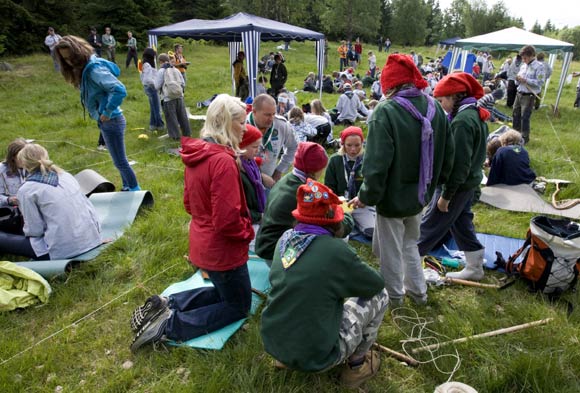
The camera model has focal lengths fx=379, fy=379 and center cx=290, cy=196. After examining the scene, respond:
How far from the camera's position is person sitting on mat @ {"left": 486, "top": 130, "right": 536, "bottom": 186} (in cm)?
591

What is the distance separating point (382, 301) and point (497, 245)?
2.62 m

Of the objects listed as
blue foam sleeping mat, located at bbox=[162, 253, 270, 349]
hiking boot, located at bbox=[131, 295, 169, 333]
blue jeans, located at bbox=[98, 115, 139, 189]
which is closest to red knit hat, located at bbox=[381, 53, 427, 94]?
blue foam sleeping mat, located at bbox=[162, 253, 270, 349]

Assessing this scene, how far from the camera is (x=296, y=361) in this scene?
7.06 feet

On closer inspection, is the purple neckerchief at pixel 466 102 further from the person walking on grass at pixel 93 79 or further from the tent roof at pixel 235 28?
the tent roof at pixel 235 28

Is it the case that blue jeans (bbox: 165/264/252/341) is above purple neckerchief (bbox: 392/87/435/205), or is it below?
below

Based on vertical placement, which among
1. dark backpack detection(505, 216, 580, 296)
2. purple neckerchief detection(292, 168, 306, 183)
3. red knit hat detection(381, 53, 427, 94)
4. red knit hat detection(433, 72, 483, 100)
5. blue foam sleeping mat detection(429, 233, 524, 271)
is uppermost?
red knit hat detection(381, 53, 427, 94)

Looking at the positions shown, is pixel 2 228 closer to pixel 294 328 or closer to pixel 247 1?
pixel 294 328

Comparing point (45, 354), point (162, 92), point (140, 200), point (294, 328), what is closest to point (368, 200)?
point (294, 328)

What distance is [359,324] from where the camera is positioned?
2.37 meters

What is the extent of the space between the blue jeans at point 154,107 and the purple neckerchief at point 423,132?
790 cm

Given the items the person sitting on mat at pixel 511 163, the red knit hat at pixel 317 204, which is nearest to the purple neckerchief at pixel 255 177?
the red knit hat at pixel 317 204

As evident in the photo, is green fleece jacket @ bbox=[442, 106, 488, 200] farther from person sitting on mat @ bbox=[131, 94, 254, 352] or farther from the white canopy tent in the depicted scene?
the white canopy tent

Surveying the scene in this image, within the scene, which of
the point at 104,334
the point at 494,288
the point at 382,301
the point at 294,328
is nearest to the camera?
the point at 294,328

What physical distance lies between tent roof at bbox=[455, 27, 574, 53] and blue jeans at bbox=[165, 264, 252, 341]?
14.0 metres
